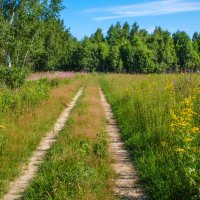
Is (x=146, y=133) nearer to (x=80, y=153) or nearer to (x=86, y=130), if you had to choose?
(x=86, y=130)

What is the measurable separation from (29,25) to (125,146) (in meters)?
10.5

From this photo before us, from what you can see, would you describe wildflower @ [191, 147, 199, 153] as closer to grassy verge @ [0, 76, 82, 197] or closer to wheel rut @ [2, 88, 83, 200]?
wheel rut @ [2, 88, 83, 200]

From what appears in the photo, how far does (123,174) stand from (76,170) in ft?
4.16

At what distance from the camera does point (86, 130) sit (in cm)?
1092

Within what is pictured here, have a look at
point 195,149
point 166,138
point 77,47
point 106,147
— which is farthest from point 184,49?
point 195,149

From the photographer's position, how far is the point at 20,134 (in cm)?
1068

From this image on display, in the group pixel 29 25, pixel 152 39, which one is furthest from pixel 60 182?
pixel 152 39

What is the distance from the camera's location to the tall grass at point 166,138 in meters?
6.18

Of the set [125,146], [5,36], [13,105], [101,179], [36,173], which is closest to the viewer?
[101,179]

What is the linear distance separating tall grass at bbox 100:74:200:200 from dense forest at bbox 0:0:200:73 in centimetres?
212

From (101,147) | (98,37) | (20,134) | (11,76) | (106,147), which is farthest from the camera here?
(98,37)

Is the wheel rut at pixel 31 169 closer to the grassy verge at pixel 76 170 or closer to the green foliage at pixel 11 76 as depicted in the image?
the grassy verge at pixel 76 170

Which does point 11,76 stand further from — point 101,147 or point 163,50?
point 163,50

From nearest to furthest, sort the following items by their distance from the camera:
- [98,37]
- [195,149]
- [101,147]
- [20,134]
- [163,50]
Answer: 1. [195,149]
2. [101,147]
3. [20,134]
4. [163,50]
5. [98,37]
